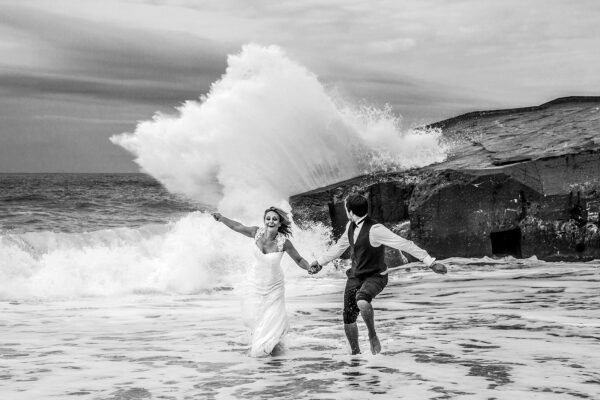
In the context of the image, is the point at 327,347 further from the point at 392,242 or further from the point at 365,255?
the point at 392,242

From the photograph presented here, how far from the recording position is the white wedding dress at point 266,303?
22.4ft

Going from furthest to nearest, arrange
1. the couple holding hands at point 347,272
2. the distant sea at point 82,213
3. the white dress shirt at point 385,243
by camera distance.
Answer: the distant sea at point 82,213 → the couple holding hands at point 347,272 → the white dress shirt at point 385,243

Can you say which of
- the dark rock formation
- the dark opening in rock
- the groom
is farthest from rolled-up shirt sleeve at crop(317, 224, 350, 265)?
the dark opening in rock

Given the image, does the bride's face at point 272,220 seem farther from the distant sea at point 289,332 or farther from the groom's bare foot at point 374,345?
the groom's bare foot at point 374,345

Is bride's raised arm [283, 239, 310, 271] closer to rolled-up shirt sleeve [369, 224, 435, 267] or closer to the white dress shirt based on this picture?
the white dress shirt

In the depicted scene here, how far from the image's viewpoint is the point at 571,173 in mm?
13023

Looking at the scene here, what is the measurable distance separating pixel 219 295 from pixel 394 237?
6.10 meters

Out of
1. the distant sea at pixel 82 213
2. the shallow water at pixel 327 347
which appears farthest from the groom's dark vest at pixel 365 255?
the distant sea at pixel 82 213

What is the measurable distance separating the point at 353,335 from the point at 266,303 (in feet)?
2.72

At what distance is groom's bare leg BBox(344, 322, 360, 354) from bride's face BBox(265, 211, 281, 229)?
1084 millimetres

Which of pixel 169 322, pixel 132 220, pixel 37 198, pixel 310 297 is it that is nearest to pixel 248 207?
pixel 310 297

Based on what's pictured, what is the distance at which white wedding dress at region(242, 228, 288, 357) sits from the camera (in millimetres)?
6840

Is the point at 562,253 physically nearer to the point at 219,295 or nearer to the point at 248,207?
the point at 219,295

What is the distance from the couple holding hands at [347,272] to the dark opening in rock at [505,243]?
22.7 ft
